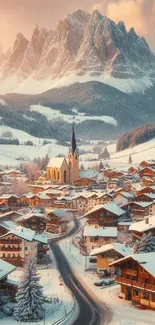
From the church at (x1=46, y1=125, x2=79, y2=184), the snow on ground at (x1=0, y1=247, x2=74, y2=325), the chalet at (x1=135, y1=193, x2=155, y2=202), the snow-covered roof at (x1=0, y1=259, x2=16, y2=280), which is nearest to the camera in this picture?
the snow on ground at (x1=0, y1=247, x2=74, y2=325)

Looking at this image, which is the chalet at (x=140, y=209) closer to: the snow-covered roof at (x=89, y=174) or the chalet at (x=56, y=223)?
A: the chalet at (x=56, y=223)

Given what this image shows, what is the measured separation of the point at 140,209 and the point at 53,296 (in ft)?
135

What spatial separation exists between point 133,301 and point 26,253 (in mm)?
18057

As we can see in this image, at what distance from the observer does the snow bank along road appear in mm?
36406

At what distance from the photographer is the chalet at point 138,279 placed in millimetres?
39250

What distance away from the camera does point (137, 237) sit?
58250mm

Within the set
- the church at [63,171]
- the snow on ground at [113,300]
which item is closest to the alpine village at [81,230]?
the church at [63,171]

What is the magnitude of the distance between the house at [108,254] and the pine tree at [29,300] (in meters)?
11.7

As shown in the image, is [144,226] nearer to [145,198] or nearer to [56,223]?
[56,223]

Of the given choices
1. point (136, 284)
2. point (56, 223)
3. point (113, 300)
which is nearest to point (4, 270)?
point (113, 300)

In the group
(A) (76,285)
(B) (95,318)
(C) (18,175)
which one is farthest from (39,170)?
(B) (95,318)

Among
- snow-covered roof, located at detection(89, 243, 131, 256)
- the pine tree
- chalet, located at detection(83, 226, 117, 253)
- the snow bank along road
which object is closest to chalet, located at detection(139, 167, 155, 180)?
chalet, located at detection(83, 226, 117, 253)

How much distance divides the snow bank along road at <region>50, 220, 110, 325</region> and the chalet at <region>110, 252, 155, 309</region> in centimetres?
264

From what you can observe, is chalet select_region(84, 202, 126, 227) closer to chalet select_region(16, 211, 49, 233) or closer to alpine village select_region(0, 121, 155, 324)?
alpine village select_region(0, 121, 155, 324)
